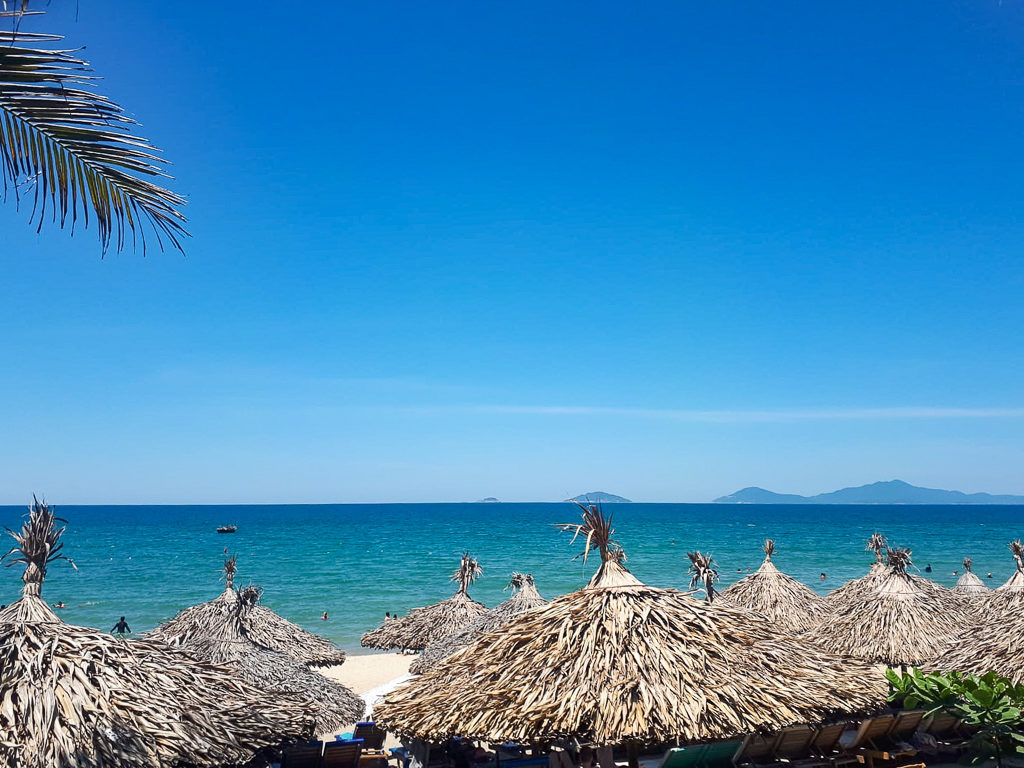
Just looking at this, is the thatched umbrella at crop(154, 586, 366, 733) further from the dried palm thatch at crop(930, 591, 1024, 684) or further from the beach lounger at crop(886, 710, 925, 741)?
the dried palm thatch at crop(930, 591, 1024, 684)

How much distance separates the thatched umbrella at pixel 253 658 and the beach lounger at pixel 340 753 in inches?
31.8

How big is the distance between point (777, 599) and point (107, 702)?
1769 centimetres

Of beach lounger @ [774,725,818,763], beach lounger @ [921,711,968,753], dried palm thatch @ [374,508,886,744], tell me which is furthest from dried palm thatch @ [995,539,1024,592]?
dried palm thatch @ [374,508,886,744]

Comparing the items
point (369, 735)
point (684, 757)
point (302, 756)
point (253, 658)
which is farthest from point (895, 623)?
point (253, 658)

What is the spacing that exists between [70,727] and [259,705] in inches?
66.2

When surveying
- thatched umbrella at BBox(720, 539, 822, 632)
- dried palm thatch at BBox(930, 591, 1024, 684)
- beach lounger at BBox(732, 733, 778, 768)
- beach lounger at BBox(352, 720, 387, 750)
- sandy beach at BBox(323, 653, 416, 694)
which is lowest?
sandy beach at BBox(323, 653, 416, 694)

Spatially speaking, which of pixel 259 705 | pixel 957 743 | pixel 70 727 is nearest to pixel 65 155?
pixel 70 727

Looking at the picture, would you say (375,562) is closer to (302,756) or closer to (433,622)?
(433,622)

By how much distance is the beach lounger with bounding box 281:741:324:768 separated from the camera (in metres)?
9.96

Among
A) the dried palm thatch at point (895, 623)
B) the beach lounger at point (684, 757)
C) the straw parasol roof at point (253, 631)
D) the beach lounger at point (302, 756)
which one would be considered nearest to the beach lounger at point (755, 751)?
the beach lounger at point (684, 757)

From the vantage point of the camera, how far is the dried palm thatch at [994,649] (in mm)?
9375

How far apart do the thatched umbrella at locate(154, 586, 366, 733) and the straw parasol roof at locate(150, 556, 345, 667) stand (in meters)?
0.03

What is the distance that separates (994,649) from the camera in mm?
9844

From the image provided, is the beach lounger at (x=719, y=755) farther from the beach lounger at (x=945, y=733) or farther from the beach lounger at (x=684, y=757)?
the beach lounger at (x=945, y=733)
